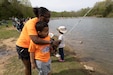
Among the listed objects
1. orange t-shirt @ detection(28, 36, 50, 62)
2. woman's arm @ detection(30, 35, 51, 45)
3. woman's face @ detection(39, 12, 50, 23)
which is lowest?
orange t-shirt @ detection(28, 36, 50, 62)

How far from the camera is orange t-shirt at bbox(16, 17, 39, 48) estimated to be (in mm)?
4248

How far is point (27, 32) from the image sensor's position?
4512 mm

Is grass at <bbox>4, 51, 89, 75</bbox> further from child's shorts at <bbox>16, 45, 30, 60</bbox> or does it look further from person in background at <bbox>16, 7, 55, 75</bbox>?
person in background at <bbox>16, 7, 55, 75</bbox>

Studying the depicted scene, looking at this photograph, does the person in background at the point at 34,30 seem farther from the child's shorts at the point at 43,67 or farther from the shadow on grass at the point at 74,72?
the shadow on grass at the point at 74,72

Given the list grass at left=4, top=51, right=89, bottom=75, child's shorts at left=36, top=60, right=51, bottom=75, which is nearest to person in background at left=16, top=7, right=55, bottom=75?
child's shorts at left=36, top=60, right=51, bottom=75

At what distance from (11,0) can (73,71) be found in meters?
57.7

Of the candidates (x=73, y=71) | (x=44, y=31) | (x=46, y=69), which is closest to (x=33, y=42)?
(x=44, y=31)

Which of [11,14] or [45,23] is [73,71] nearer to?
[45,23]

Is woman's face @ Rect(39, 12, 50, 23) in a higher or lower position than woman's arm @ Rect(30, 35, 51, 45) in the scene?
higher

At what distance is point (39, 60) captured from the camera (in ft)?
14.4

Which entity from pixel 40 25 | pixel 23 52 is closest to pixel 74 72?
pixel 23 52

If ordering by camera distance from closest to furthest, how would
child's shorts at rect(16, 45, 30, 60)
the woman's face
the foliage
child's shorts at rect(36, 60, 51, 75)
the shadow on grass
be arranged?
the woman's face, child's shorts at rect(36, 60, 51, 75), child's shorts at rect(16, 45, 30, 60), the shadow on grass, the foliage

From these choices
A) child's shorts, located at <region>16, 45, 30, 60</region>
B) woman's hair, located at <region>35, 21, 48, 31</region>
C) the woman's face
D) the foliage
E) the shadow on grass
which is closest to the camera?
woman's hair, located at <region>35, 21, 48, 31</region>

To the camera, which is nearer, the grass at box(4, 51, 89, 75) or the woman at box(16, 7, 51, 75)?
the woman at box(16, 7, 51, 75)
